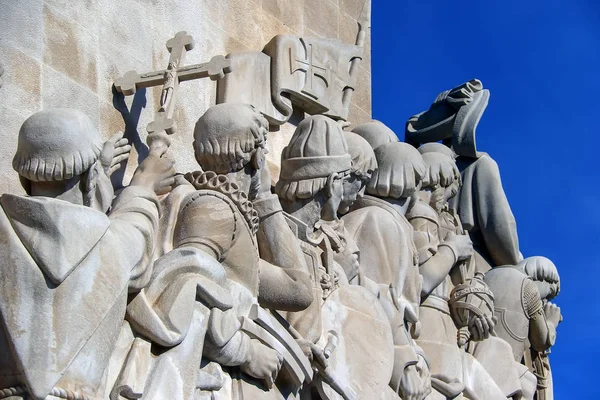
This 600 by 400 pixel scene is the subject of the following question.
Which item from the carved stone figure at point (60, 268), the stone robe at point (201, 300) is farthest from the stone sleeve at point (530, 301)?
the carved stone figure at point (60, 268)

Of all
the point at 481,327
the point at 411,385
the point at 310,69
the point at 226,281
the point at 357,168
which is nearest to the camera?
the point at 226,281

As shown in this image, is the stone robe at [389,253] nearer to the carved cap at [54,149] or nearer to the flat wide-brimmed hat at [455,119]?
the flat wide-brimmed hat at [455,119]

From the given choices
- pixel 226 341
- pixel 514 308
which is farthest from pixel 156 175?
pixel 514 308

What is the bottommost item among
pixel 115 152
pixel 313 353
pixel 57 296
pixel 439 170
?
pixel 57 296

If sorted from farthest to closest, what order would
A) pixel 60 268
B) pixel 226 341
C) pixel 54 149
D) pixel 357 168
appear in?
pixel 357 168 → pixel 226 341 → pixel 54 149 → pixel 60 268

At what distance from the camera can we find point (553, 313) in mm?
13578

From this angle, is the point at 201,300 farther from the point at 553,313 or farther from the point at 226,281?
the point at 553,313

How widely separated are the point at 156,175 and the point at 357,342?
1692 millimetres

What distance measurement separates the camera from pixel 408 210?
11773 mm

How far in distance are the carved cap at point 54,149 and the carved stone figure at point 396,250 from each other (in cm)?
296

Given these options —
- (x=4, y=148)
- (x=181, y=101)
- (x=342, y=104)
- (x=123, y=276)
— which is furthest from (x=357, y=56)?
(x=123, y=276)

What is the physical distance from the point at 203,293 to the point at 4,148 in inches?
54.6

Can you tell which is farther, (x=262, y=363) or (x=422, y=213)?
(x=422, y=213)

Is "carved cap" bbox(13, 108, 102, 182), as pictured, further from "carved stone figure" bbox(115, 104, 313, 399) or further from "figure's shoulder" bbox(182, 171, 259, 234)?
"figure's shoulder" bbox(182, 171, 259, 234)
